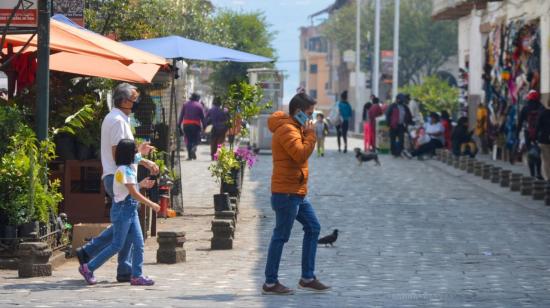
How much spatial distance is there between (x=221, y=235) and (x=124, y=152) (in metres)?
3.68

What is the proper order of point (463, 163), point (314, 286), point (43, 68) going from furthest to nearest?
point (463, 163) < point (43, 68) < point (314, 286)

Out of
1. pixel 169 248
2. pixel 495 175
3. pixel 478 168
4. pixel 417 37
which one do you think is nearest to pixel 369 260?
pixel 169 248

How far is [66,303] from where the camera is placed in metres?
10.9

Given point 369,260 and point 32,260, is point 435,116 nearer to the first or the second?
point 369,260

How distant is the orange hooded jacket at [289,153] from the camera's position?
37.5 feet

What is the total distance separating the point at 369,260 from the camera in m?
14.5

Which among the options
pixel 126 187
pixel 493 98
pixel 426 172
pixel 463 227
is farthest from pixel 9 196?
pixel 493 98

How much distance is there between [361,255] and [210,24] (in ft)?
113

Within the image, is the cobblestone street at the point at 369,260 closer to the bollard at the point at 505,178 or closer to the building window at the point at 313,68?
the bollard at the point at 505,178

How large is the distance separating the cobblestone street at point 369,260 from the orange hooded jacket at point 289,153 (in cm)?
91

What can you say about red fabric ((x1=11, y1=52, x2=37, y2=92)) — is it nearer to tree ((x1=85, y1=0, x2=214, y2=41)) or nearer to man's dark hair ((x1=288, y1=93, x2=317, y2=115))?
man's dark hair ((x1=288, y1=93, x2=317, y2=115))

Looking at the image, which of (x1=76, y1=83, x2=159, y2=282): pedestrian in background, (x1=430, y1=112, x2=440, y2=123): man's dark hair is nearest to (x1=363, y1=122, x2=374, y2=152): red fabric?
(x1=430, y1=112, x2=440, y2=123): man's dark hair

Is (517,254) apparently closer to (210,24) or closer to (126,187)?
(126,187)

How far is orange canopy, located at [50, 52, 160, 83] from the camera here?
1559 centimetres
